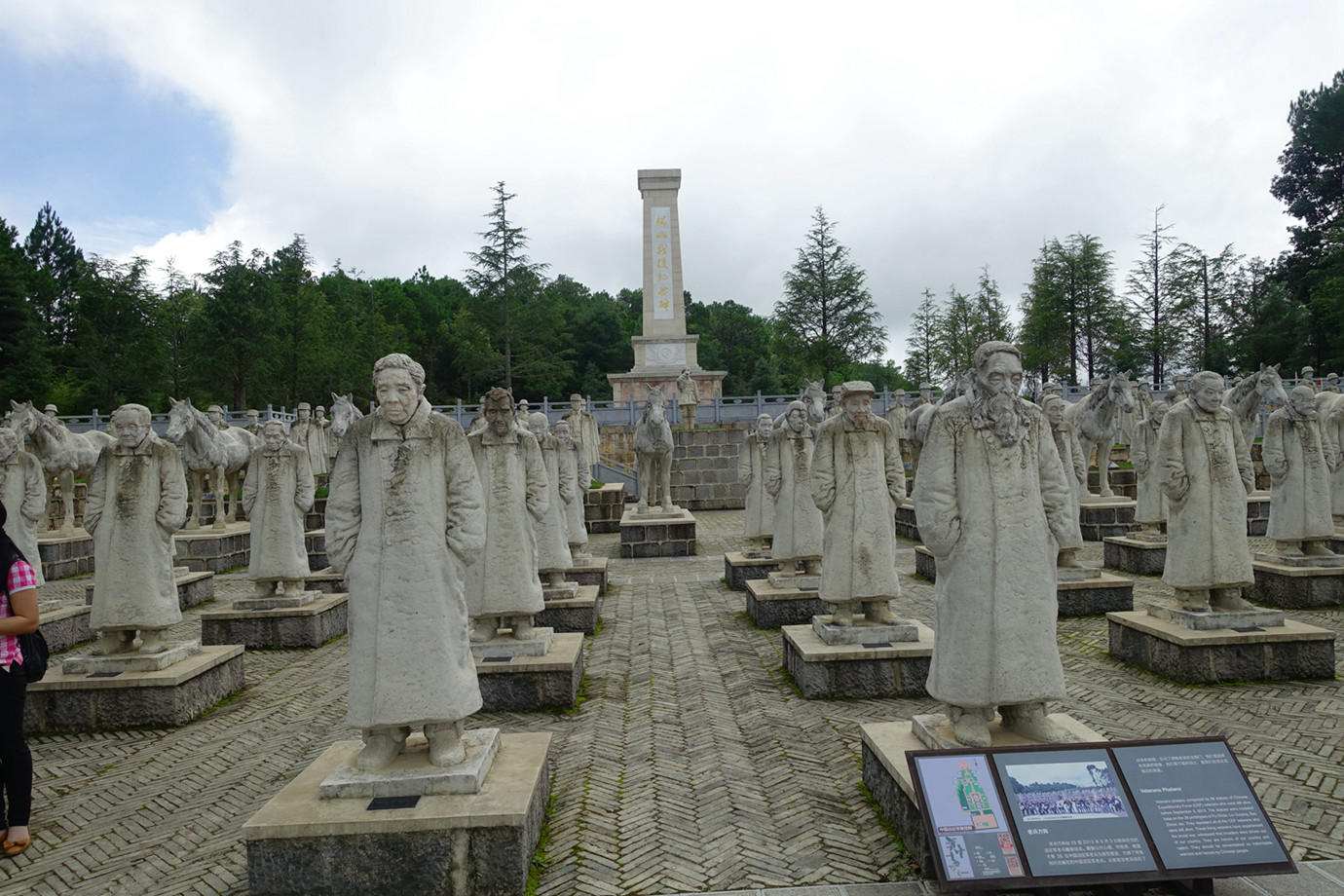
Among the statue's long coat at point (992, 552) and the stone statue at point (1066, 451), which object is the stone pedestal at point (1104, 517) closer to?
the stone statue at point (1066, 451)

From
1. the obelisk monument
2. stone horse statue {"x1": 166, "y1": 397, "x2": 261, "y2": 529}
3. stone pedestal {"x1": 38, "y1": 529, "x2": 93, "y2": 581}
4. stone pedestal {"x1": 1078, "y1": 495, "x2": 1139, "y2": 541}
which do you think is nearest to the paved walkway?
stone pedestal {"x1": 1078, "y1": 495, "x2": 1139, "y2": 541}

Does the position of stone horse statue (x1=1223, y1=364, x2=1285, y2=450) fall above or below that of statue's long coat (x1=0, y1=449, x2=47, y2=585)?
above

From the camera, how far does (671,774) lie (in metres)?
4.83

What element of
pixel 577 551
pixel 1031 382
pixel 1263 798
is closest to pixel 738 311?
pixel 1031 382

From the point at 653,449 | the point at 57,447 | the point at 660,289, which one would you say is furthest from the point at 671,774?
the point at 660,289

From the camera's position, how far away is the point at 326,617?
9.02 metres

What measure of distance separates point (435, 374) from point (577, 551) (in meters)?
46.4

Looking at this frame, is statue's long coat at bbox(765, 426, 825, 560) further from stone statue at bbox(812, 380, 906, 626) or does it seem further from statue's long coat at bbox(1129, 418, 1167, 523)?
statue's long coat at bbox(1129, 418, 1167, 523)

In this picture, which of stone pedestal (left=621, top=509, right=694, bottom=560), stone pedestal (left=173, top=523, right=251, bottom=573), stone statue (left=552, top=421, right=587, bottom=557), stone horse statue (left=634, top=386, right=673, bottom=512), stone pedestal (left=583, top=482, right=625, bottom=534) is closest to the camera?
stone statue (left=552, top=421, right=587, bottom=557)

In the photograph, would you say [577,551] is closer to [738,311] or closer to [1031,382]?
[1031,382]

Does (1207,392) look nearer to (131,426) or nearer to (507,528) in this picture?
(507,528)

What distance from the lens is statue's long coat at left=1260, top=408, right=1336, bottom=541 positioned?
8.80 m

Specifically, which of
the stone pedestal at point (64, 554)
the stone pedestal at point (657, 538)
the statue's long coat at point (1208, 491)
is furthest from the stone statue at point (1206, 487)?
the stone pedestal at point (64, 554)

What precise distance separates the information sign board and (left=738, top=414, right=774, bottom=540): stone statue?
7.59 m
